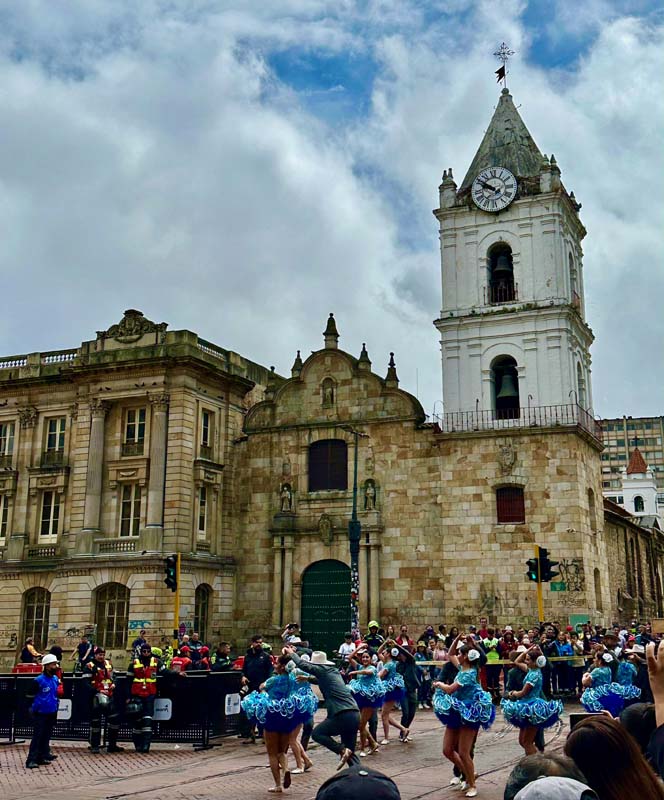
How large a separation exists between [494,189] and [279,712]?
30.1m

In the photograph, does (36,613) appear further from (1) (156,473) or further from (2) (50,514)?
(1) (156,473)

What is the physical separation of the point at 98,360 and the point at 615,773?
3820 centimetres

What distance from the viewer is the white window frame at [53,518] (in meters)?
Result: 40.6

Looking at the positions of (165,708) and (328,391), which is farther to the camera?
(328,391)

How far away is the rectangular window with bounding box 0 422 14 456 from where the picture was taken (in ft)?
139

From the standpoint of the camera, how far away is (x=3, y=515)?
41.7 meters

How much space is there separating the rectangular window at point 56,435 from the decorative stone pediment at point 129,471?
10.9 feet

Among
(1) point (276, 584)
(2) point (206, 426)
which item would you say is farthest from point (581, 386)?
(2) point (206, 426)

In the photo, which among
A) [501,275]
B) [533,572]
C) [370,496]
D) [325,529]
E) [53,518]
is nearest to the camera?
[533,572]

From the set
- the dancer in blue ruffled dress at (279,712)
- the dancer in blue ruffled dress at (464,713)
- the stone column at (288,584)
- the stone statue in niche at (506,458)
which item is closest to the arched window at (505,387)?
the stone statue in niche at (506,458)

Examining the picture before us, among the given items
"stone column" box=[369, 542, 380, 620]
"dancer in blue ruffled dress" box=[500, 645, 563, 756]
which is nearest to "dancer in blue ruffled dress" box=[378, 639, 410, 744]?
"dancer in blue ruffled dress" box=[500, 645, 563, 756]

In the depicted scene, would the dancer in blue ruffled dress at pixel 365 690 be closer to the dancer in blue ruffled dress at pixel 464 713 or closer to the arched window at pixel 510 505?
the dancer in blue ruffled dress at pixel 464 713

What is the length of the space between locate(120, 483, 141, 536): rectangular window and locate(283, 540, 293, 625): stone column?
6.19 meters

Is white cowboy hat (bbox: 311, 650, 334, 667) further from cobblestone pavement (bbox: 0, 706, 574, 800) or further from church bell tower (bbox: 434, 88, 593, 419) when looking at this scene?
church bell tower (bbox: 434, 88, 593, 419)
